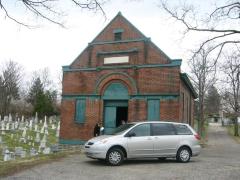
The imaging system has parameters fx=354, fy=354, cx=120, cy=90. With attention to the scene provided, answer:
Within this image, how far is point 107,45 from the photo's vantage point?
962 inches

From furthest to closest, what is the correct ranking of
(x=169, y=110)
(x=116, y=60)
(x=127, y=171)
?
(x=116, y=60) < (x=169, y=110) < (x=127, y=171)

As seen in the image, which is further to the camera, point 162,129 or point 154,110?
point 154,110

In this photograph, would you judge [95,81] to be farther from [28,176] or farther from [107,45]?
[28,176]

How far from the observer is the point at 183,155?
1485cm

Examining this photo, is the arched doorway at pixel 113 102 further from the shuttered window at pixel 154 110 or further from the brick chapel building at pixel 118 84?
the shuttered window at pixel 154 110

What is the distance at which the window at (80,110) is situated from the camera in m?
24.7

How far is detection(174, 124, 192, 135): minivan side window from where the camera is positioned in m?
15.1

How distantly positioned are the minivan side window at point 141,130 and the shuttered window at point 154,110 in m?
7.91

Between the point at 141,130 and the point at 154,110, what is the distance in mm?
8246

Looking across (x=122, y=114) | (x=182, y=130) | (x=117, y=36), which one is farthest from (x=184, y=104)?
(x=182, y=130)

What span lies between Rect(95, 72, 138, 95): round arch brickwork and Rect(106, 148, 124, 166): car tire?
966 centimetres

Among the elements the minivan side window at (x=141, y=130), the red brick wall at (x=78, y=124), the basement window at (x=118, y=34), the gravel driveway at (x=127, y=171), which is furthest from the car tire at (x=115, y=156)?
the basement window at (x=118, y=34)

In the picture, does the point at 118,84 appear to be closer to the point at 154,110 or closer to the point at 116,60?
the point at 116,60

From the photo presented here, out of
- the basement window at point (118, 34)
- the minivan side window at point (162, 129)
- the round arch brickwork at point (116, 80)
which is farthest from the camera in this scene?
the basement window at point (118, 34)
